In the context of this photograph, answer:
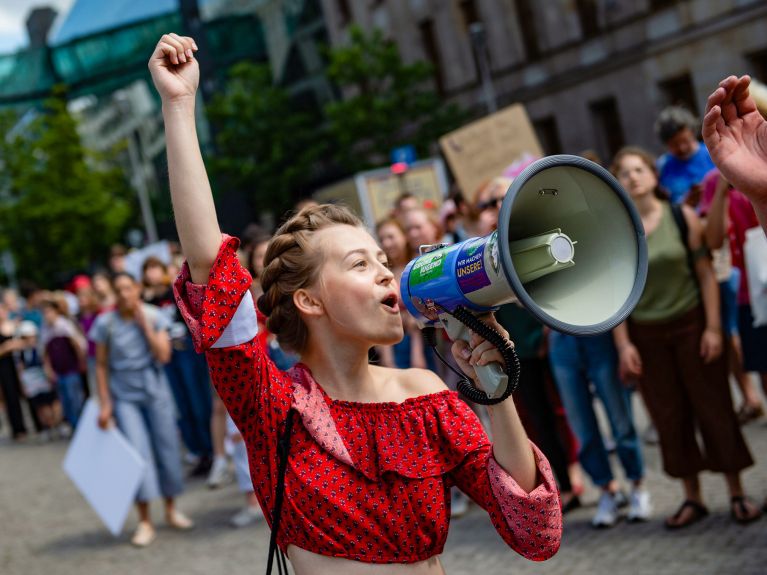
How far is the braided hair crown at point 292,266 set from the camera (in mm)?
2770

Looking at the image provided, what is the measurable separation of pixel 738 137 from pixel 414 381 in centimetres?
96

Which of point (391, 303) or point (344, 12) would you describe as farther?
point (344, 12)

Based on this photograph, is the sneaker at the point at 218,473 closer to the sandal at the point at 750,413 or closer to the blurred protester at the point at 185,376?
the blurred protester at the point at 185,376

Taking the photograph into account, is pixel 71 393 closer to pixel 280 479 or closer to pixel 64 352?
pixel 64 352

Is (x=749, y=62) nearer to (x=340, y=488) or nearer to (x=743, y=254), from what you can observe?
(x=743, y=254)

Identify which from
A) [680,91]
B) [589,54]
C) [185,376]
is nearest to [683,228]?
[185,376]

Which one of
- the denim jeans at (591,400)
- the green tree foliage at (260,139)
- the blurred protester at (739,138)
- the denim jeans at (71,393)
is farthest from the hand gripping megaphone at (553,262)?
the green tree foliage at (260,139)

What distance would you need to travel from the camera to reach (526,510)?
2.44 m

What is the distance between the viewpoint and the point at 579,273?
7.52 feet

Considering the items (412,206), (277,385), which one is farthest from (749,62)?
(277,385)

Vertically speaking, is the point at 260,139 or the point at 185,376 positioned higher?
the point at 260,139

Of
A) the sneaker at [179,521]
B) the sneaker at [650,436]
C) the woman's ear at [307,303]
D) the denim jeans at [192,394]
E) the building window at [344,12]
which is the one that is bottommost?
the sneaker at [650,436]

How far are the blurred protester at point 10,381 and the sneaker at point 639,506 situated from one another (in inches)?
495

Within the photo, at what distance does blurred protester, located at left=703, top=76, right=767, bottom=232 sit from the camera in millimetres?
2570
